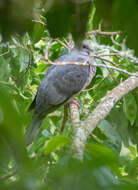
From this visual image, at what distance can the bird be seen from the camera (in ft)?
8.51

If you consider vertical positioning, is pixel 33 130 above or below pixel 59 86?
below

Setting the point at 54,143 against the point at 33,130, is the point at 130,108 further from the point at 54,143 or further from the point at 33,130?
the point at 54,143

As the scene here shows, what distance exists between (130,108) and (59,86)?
92 cm

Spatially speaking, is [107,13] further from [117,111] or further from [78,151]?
[117,111]

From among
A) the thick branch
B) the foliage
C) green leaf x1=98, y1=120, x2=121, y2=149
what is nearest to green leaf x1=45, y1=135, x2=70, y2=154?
the foliage

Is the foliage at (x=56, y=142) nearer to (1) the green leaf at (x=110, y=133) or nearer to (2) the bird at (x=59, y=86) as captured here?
(1) the green leaf at (x=110, y=133)

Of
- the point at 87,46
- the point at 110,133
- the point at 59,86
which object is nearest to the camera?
the point at 110,133

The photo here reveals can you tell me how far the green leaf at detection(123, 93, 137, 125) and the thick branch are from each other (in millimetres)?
94

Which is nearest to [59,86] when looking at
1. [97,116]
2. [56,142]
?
[97,116]

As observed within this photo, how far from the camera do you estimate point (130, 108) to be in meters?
2.09

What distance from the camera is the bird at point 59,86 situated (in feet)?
8.51

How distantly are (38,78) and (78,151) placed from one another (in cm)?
209

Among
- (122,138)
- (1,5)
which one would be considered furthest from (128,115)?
(1,5)

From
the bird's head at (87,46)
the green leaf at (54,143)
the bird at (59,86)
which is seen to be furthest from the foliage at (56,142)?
the bird's head at (87,46)
